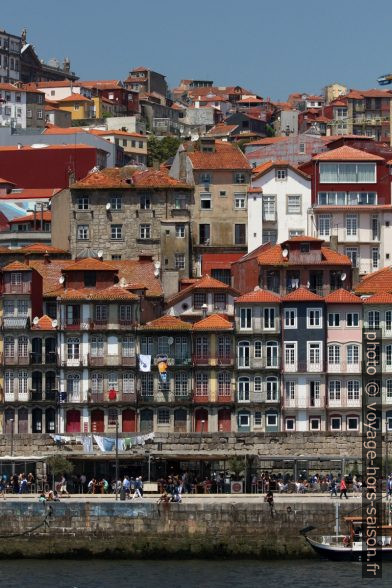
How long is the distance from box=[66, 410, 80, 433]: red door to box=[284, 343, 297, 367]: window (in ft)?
35.5

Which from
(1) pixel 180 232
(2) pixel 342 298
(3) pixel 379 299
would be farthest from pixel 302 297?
(1) pixel 180 232

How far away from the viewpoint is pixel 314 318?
9925 cm

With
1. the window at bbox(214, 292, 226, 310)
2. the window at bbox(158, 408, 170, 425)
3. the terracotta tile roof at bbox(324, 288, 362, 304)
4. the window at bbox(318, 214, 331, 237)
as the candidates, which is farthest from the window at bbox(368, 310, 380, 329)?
the window at bbox(318, 214, 331, 237)

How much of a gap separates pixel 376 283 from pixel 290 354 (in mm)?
8256

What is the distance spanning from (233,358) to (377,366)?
7.27 metres

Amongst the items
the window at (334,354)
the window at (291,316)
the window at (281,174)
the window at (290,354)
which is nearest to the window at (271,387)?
the window at (290,354)

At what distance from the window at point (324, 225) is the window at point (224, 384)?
64.7 feet

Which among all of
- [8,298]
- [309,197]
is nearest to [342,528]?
[8,298]

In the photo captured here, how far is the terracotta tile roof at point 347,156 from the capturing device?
386 feet

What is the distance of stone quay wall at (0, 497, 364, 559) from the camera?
76125 mm

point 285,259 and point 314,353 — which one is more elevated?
point 285,259

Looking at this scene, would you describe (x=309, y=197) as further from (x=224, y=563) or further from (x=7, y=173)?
(x=224, y=563)

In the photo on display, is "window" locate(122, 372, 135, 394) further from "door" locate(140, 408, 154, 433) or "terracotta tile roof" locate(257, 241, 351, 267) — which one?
"terracotta tile roof" locate(257, 241, 351, 267)

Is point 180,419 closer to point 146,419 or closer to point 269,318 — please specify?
point 146,419
